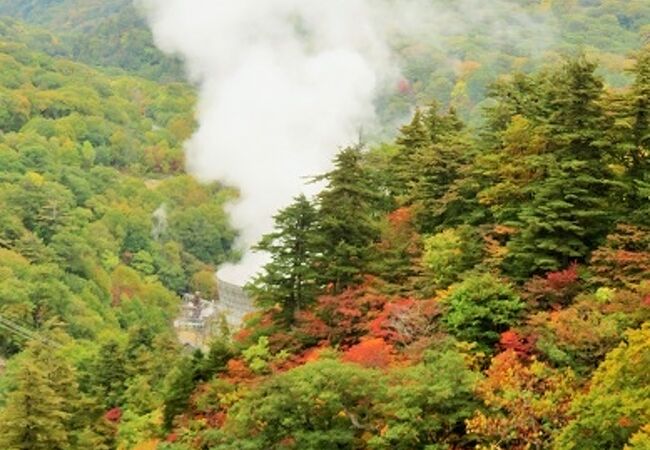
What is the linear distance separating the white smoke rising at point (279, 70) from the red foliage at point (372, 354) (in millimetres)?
71280

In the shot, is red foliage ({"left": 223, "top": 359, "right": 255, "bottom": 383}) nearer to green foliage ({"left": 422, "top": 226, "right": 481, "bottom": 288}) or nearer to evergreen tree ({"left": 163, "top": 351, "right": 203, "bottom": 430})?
evergreen tree ({"left": 163, "top": 351, "right": 203, "bottom": 430})

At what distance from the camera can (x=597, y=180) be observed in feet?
81.8

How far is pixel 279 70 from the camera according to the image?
14675 centimetres

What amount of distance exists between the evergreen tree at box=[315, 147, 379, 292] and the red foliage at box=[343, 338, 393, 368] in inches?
203

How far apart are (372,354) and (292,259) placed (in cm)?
725

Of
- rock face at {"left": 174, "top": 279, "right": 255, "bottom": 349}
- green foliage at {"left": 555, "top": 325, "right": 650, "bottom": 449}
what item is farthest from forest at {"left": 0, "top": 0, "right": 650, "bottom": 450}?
rock face at {"left": 174, "top": 279, "right": 255, "bottom": 349}

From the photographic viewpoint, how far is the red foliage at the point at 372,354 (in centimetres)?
2288

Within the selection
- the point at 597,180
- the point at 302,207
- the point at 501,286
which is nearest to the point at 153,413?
the point at 302,207

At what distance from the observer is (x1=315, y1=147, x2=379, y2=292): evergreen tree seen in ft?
97.3

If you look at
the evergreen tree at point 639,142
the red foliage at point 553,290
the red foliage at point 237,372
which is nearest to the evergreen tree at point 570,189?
the evergreen tree at point 639,142

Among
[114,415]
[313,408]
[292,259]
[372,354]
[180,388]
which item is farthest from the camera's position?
[114,415]

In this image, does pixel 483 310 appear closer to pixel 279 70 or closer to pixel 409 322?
pixel 409 322

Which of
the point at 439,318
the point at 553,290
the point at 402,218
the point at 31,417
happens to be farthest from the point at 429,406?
the point at 402,218

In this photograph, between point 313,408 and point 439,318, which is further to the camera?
point 439,318
